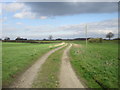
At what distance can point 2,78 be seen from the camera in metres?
7.82

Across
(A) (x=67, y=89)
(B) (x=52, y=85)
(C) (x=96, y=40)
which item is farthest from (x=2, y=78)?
(C) (x=96, y=40)

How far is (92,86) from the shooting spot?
263 inches

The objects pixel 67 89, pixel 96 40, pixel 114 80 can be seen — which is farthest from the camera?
pixel 96 40

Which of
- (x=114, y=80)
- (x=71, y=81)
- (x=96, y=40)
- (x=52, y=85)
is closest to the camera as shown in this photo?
(x=52, y=85)

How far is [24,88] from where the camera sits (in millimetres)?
6223

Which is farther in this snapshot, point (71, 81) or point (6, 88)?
point (71, 81)

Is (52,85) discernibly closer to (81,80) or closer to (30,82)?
(30,82)

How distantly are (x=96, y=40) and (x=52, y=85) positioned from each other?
83.3m

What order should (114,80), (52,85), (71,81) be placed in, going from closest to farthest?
(52,85) → (71,81) → (114,80)

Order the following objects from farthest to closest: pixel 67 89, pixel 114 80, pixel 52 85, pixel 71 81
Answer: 1. pixel 114 80
2. pixel 71 81
3. pixel 52 85
4. pixel 67 89

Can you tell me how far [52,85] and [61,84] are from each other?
509 mm

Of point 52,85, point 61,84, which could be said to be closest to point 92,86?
point 61,84

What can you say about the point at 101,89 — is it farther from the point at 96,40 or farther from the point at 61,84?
the point at 96,40

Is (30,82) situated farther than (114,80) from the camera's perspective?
No
